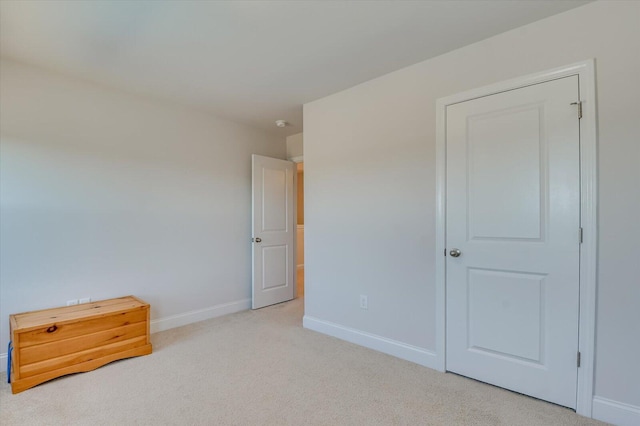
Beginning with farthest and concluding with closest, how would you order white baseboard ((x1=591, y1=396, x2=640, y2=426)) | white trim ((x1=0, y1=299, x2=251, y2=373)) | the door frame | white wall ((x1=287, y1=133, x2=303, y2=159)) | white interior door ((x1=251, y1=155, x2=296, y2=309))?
white wall ((x1=287, y1=133, x2=303, y2=159)) → white interior door ((x1=251, y1=155, x2=296, y2=309)) → white trim ((x1=0, y1=299, x2=251, y2=373)) → the door frame → white baseboard ((x1=591, y1=396, x2=640, y2=426))

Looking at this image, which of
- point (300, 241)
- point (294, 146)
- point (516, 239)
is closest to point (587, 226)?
point (516, 239)

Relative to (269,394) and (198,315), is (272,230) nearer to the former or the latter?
(198,315)

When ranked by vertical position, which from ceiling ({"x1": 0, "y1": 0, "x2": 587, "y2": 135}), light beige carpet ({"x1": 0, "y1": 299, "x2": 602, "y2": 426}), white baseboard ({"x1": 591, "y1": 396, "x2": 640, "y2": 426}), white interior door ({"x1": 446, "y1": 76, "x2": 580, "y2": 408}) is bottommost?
light beige carpet ({"x1": 0, "y1": 299, "x2": 602, "y2": 426})

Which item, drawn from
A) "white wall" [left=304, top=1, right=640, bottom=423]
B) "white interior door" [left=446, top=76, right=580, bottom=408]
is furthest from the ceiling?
"white interior door" [left=446, top=76, right=580, bottom=408]

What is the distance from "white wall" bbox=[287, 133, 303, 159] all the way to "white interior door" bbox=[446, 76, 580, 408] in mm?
2445

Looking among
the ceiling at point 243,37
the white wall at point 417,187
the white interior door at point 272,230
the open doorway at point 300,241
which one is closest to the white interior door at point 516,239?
Result: the white wall at point 417,187

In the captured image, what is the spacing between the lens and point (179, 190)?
3.39m

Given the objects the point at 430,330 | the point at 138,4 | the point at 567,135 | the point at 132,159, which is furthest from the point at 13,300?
the point at 567,135

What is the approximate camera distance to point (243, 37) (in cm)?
209

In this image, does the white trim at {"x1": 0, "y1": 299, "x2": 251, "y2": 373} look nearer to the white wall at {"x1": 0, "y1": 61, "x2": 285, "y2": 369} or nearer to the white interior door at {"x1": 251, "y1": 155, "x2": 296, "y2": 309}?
the white wall at {"x1": 0, "y1": 61, "x2": 285, "y2": 369}

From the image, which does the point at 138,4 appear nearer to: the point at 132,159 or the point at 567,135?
the point at 132,159

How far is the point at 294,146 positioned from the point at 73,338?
3.22 meters

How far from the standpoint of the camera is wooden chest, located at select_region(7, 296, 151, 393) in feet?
6.86

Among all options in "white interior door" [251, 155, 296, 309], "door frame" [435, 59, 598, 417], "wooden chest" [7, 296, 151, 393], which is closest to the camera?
"door frame" [435, 59, 598, 417]
